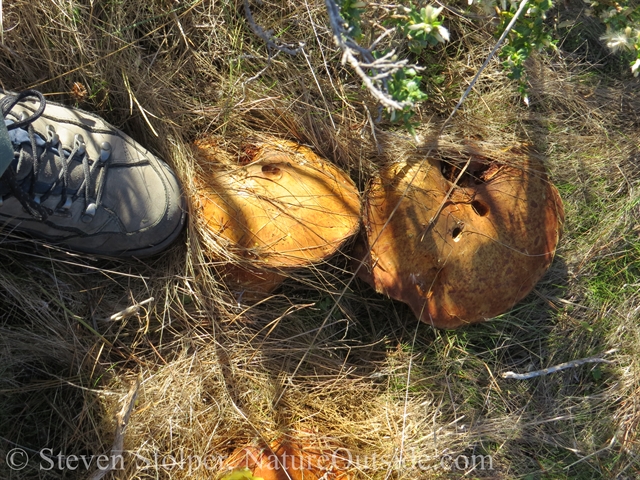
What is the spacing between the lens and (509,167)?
2047mm

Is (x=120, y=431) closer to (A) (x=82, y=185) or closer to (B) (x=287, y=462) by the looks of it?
(B) (x=287, y=462)

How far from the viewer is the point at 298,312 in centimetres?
214

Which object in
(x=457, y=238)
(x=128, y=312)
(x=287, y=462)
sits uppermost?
(x=457, y=238)

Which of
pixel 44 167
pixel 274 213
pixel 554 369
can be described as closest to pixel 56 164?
pixel 44 167

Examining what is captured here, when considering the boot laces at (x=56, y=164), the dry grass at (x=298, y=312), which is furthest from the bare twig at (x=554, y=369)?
the boot laces at (x=56, y=164)

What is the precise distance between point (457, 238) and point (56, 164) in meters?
1.33

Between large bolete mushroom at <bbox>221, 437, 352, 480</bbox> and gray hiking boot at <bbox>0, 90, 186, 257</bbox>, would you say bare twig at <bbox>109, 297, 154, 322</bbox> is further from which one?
large bolete mushroom at <bbox>221, 437, 352, 480</bbox>

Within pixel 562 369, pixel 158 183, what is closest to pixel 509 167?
pixel 562 369

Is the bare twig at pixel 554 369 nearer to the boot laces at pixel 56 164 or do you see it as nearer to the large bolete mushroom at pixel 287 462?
the large bolete mushroom at pixel 287 462

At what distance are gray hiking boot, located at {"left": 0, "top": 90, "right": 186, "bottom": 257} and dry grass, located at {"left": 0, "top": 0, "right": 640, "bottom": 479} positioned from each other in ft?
0.33

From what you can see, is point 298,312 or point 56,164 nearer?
point 56,164

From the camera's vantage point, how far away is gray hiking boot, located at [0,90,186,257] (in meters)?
1.75

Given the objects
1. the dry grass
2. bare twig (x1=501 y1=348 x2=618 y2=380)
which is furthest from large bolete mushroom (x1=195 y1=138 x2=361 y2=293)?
bare twig (x1=501 y1=348 x2=618 y2=380)

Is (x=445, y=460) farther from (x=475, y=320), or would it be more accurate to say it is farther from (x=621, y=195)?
(x=621, y=195)
